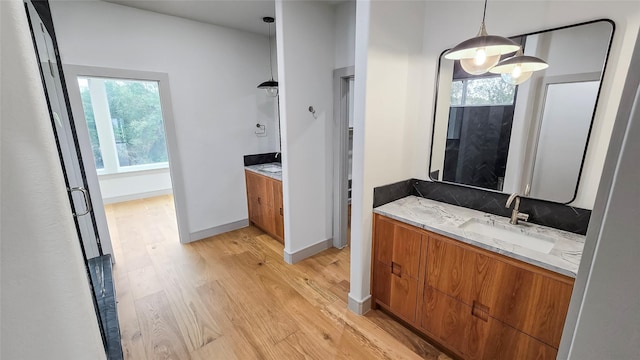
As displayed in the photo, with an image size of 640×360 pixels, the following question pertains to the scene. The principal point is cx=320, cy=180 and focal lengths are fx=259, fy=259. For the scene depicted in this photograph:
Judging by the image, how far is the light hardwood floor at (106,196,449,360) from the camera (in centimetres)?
176

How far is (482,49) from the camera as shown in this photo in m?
1.18

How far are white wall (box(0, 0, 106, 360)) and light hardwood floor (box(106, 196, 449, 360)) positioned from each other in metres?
1.47

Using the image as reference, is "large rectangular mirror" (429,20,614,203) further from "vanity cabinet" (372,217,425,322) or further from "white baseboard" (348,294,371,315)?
"white baseboard" (348,294,371,315)

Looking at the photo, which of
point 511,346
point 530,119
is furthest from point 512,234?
point 530,119

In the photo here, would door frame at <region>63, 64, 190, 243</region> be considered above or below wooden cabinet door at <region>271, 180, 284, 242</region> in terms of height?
above

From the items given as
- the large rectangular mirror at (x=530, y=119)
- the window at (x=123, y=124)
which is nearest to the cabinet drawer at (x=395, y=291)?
the large rectangular mirror at (x=530, y=119)

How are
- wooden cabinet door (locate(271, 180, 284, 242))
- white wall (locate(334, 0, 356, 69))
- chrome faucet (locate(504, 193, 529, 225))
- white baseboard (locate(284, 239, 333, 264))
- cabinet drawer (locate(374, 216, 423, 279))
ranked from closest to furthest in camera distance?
1. chrome faucet (locate(504, 193, 529, 225))
2. cabinet drawer (locate(374, 216, 423, 279))
3. white wall (locate(334, 0, 356, 69))
4. white baseboard (locate(284, 239, 333, 264))
5. wooden cabinet door (locate(271, 180, 284, 242))

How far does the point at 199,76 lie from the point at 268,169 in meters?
1.36

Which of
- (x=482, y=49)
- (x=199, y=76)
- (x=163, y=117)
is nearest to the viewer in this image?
(x=482, y=49)

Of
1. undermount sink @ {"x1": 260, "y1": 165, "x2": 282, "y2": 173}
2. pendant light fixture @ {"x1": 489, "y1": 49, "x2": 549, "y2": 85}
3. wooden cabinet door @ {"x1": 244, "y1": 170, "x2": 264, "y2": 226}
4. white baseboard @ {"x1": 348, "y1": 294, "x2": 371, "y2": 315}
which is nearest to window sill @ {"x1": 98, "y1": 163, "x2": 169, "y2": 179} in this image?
wooden cabinet door @ {"x1": 244, "y1": 170, "x2": 264, "y2": 226}

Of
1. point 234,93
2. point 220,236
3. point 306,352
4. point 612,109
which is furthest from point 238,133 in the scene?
point 612,109

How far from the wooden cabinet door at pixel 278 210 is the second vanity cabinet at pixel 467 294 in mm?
1392

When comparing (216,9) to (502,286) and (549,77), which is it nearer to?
(549,77)

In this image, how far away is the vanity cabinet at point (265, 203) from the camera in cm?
309
